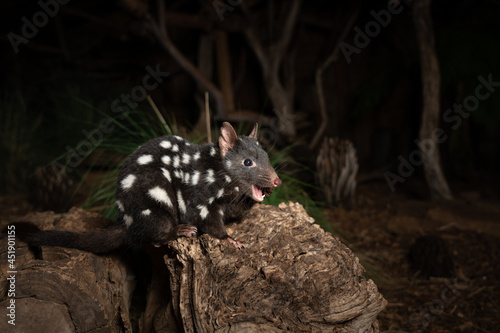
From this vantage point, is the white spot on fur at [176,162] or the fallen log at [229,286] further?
the white spot on fur at [176,162]

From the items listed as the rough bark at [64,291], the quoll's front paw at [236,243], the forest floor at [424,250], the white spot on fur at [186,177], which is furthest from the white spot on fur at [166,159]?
the forest floor at [424,250]

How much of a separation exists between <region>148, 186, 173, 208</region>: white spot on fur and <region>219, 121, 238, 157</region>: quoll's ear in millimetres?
418

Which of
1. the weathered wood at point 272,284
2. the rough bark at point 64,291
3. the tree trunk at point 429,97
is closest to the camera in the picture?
the weathered wood at point 272,284

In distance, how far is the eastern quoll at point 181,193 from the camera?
250cm

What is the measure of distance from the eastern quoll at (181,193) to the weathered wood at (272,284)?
0.13m

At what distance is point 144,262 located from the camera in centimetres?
373

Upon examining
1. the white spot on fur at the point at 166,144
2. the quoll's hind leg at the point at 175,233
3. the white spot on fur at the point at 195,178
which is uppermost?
the white spot on fur at the point at 166,144

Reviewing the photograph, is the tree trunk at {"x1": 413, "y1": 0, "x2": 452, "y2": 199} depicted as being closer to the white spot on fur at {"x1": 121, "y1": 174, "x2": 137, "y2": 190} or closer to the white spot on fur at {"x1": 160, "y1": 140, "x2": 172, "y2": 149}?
the white spot on fur at {"x1": 160, "y1": 140, "x2": 172, "y2": 149}

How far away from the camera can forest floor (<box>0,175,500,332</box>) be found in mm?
3465

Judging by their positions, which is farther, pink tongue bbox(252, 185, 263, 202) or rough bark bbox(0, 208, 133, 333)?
pink tongue bbox(252, 185, 263, 202)

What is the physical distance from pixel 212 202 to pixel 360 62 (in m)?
5.91

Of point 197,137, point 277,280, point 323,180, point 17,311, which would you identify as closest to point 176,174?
point 277,280

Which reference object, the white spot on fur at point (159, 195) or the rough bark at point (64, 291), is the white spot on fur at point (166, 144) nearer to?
the white spot on fur at point (159, 195)

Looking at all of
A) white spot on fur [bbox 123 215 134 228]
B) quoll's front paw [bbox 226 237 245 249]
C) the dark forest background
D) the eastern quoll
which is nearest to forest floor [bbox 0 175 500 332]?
the dark forest background
